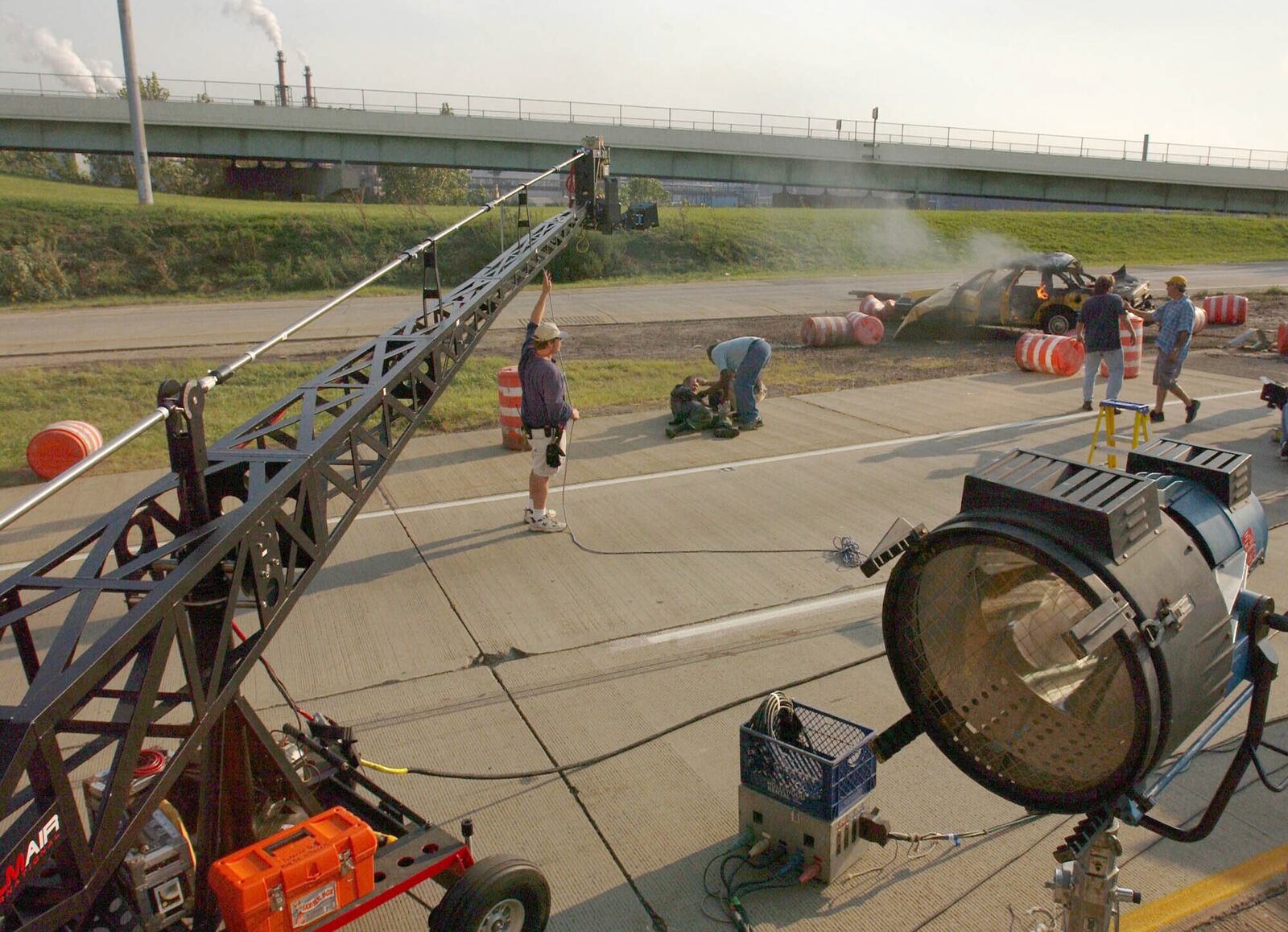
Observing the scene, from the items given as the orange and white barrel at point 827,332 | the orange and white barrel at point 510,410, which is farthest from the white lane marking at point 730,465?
the orange and white barrel at point 827,332

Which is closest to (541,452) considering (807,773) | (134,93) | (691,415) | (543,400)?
(543,400)

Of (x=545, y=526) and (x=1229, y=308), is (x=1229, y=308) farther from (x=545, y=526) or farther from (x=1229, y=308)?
(x=545, y=526)

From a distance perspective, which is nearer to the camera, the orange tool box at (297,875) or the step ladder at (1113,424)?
the orange tool box at (297,875)

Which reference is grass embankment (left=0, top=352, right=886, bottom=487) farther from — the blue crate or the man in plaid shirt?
the blue crate

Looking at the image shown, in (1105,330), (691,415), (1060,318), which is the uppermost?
(1105,330)

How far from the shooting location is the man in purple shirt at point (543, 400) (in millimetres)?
8508

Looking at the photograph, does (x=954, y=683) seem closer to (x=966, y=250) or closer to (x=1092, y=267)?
(x=1092, y=267)

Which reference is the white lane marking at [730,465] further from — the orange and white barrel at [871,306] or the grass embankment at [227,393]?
the orange and white barrel at [871,306]

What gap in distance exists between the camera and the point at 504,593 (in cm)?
755

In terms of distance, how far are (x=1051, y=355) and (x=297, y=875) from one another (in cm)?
1490

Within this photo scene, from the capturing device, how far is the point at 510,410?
11602 mm

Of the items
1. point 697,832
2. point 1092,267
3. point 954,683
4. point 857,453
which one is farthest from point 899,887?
point 1092,267

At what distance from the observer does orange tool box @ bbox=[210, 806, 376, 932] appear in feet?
10.4

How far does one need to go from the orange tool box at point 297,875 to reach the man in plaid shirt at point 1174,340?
1089cm
